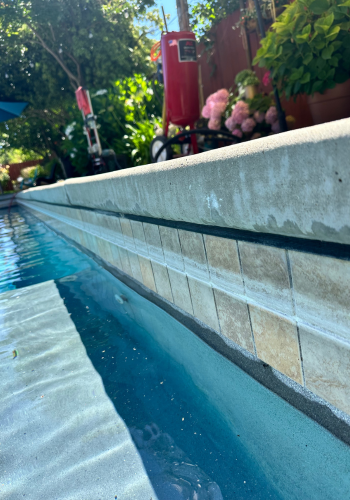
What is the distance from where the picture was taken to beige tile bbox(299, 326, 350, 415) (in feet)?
2.92

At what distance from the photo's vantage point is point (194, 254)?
1463 mm

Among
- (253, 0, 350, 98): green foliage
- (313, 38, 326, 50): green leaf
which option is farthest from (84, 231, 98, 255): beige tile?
(313, 38, 326, 50): green leaf

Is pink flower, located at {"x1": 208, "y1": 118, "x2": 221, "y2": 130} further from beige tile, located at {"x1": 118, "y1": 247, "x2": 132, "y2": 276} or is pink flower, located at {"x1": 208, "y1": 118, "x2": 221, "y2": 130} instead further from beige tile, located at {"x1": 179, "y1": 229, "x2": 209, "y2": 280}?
beige tile, located at {"x1": 179, "y1": 229, "x2": 209, "y2": 280}

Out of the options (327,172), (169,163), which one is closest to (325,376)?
(327,172)

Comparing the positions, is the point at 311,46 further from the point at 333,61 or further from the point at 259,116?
the point at 259,116

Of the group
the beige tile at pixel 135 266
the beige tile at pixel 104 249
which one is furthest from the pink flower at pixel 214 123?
the beige tile at pixel 135 266

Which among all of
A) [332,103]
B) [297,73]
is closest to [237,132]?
[332,103]

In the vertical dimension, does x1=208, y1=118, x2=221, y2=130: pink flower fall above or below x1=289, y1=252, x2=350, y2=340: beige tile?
above

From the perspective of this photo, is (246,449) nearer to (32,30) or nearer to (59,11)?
(59,11)

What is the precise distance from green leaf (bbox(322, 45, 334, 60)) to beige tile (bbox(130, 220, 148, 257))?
168cm

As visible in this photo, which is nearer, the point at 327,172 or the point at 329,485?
the point at 327,172

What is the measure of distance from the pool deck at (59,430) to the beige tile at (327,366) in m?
0.57

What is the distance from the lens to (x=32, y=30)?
36.9ft

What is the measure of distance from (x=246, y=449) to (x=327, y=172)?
0.92m
